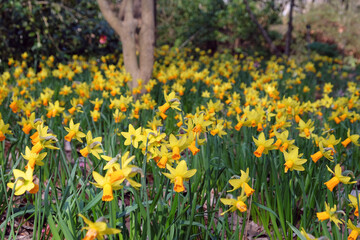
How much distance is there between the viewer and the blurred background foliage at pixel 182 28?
20.8 ft

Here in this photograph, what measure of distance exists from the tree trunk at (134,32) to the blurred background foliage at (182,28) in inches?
98.5

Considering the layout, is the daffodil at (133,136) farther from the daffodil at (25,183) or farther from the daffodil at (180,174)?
the daffodil at (25,183)

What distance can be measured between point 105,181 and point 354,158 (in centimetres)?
205

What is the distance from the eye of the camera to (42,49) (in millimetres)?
6355

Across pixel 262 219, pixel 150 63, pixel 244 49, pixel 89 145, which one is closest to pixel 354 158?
pixel 262 219

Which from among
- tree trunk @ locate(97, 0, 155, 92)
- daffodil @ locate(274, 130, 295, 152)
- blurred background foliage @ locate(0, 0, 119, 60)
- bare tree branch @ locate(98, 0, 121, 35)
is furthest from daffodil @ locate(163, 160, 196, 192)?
A: blurred background foliage @ locate(0, 0, 119, 60)

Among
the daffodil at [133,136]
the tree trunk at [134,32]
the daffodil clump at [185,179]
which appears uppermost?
the tree trunk at [134,32]

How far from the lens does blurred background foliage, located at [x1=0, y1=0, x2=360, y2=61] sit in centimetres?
635

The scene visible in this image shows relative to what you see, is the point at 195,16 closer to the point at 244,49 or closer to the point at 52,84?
the point at 244,49

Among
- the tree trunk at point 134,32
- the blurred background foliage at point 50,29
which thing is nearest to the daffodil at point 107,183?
the tree trunk at point 134,32

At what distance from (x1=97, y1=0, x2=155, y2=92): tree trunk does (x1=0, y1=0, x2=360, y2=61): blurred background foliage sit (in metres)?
2.50

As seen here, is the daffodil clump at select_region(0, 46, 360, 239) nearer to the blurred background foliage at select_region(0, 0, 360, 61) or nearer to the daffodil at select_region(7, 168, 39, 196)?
the daffodil at select_region(7, 168, 39, 196)

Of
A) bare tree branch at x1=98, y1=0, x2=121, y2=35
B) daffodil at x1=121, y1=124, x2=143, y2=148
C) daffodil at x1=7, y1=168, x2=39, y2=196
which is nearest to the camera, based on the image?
daffodil at x1=7, y1=168, x2=39, y2=196

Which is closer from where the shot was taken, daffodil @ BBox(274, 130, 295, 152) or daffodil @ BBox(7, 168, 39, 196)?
daffodil @ BBox(7, 168, 39, 196)
